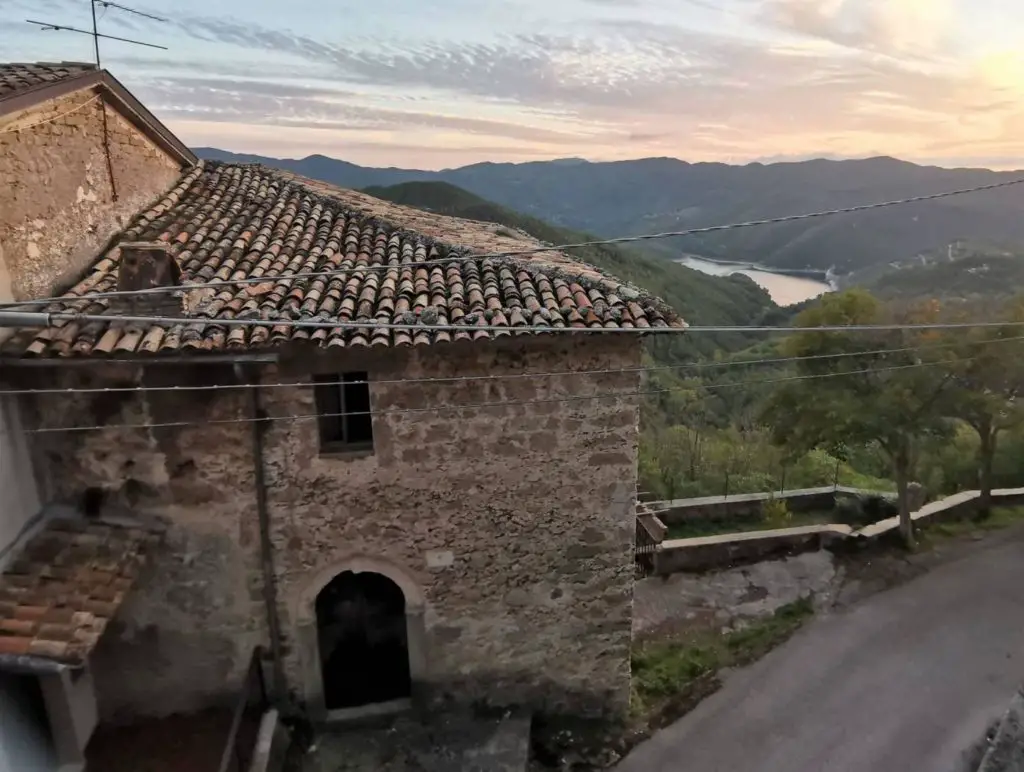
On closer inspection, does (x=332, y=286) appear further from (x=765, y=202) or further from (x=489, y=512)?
(x=765, y=202)

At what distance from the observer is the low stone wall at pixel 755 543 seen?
12250mm

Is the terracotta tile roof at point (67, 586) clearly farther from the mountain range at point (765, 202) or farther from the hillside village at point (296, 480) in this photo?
the mountain range at point (765, 202)

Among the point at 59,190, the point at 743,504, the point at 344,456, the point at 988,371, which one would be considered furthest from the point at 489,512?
the point at 988,371

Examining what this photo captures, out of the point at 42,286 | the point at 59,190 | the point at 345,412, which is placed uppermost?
the point at 59,190

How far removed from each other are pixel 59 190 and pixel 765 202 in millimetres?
83091

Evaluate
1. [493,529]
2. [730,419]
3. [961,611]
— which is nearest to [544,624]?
[493,529]

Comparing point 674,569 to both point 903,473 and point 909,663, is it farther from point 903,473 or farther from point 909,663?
point 903,473

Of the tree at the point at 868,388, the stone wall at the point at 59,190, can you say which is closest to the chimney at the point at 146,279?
the stone wall at the point at 59,190

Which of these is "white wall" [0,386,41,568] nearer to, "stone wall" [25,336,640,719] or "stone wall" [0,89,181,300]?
"stone wall" [25,336,640,719]

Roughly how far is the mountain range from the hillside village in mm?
30279

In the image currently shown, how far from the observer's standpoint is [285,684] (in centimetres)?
763

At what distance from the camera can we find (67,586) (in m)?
5.97

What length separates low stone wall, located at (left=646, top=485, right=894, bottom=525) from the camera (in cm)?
1402

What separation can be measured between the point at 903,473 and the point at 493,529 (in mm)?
8833
